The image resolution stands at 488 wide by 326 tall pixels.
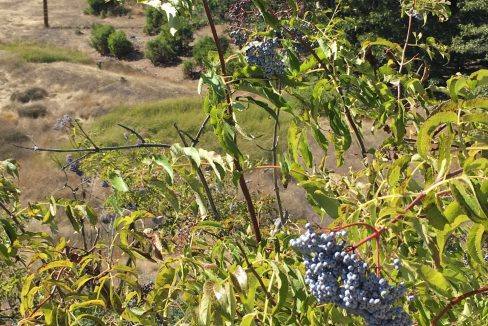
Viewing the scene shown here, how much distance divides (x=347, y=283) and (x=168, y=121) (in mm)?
13972

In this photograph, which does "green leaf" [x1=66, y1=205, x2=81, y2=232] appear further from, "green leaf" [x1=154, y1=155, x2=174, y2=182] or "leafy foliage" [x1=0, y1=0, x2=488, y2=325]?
"green leaf" [x1=154, y1=155, x2=174, y2=182]

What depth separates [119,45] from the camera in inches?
909

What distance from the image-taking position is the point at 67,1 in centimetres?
3014

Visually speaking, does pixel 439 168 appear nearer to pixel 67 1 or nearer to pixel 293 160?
pixel 293 160

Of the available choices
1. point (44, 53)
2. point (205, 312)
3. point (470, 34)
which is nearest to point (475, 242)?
point (205, 312)

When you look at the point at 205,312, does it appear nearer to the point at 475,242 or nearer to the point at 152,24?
the point at 475,242

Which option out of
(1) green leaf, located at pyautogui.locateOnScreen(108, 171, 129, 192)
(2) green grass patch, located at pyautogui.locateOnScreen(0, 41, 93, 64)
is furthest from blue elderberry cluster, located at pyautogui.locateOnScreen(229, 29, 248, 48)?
(2) green grass patch, located at pyautogui.locateOnScreen(0, 41, 93, 64)

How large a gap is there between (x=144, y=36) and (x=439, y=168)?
2515cm

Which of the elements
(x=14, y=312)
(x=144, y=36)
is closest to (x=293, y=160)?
(x=14, y=312)

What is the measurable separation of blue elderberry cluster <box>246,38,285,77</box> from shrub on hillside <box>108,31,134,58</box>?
21.6 metres

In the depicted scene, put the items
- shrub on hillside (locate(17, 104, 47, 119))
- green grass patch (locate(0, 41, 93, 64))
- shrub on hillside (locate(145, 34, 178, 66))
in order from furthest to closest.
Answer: shrub on hillside (locate(145, 34, 178, 66)) → green grass patch (locate(0, 41, 93, 64)) → shrub on hillside (locate(17, 104, 47, 119))

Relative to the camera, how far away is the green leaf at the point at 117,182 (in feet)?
4.77

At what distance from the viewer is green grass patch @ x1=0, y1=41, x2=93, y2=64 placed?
64.0ft

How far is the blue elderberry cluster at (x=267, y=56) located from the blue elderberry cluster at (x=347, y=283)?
1.05 m
